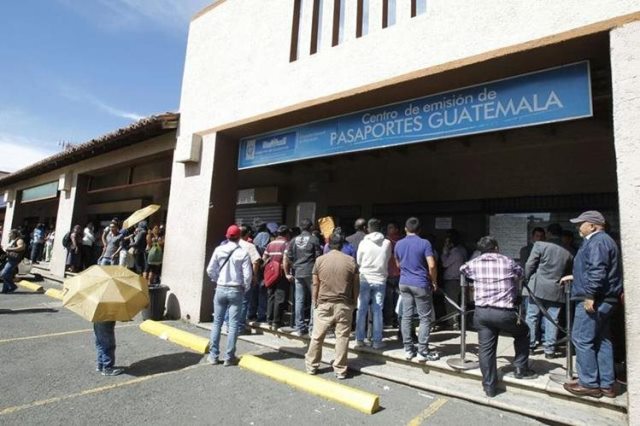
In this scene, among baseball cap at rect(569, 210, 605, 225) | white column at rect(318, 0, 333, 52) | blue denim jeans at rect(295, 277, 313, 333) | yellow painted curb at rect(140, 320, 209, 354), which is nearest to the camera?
baseball cap at rect(569, 210, 605, 225)

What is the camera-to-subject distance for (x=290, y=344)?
19.7 ft

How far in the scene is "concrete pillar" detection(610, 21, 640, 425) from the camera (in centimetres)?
348

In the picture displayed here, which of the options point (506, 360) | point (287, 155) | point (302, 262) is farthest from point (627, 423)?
point (287, 155)

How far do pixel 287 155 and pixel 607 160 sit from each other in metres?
5.38

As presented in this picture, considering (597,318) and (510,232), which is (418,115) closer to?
(597,318)

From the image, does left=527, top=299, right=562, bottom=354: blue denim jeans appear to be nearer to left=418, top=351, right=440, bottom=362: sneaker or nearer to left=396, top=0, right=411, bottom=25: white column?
left=418, top=351, right=440, bottom=362: sneaker

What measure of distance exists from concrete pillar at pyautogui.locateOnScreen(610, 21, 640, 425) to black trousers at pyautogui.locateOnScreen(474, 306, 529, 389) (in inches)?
35.8

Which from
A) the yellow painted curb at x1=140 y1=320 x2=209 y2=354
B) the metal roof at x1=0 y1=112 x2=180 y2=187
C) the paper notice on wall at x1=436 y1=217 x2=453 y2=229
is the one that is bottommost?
the yellow painted curb at x1=140 y1=320 x2=209 y2=354

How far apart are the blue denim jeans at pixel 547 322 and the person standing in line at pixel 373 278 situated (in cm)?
203

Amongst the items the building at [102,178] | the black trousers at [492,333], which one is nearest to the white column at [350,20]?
the building at [102,178]

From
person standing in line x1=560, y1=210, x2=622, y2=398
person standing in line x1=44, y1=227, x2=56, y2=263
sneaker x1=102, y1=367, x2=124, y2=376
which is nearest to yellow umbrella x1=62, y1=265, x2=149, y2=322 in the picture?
sneaker x1=102, y1=367, x2=124, y2=376

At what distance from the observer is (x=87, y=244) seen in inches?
479

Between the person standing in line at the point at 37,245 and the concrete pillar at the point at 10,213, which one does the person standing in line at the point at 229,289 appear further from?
the concrete pillar at the point at 10,213

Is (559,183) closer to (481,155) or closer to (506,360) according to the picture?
(481,155)
